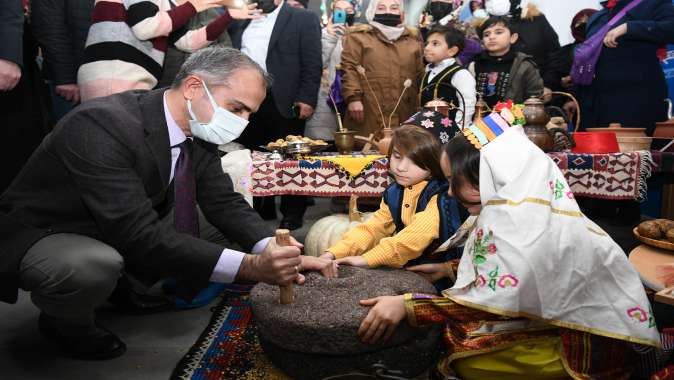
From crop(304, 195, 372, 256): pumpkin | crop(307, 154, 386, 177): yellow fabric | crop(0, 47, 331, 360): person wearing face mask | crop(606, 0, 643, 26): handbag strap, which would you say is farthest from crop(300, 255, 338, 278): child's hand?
crop(606, 0, 643, 26): handbag strap

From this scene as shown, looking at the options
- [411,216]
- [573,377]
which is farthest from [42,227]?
[573,377]

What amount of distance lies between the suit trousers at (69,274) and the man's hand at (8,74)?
1.56 metres

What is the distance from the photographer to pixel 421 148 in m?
2.58

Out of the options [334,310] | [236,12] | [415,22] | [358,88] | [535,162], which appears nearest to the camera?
[535,162]

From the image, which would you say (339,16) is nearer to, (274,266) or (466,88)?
(466,88)

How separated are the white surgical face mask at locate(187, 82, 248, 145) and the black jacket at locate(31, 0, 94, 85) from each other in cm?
208

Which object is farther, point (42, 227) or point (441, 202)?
point (441, 202)

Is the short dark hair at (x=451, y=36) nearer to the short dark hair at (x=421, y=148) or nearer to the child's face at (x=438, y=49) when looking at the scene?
the child's face at (x=438, y=49)

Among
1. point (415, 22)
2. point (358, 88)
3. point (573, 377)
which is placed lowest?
point (573, 377)

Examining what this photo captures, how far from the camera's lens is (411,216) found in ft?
8.79

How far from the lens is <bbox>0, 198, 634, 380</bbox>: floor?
83.7 inches

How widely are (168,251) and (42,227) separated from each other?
638mm

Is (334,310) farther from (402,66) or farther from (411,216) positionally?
(402,66)

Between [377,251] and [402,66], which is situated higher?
[402,66]
